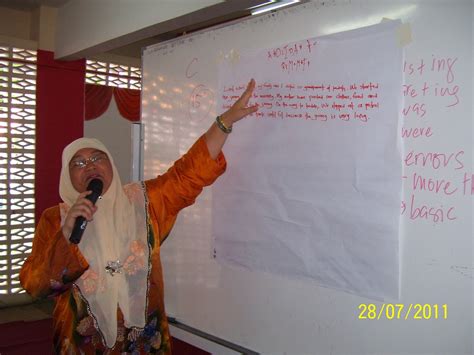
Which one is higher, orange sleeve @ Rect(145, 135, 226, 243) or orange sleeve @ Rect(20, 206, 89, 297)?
orange sleeve @ Rect(145, 135, 226, 243)

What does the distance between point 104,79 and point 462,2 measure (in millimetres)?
4236

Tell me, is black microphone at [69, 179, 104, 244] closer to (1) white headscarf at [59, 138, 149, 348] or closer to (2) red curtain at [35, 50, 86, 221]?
(1) white headscarf at [59, 138, 149, 348]

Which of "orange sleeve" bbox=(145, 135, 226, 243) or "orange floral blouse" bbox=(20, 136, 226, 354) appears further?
"orange sleeve" bbox=(145, 135, 226, 243)

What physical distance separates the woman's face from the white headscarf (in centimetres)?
1

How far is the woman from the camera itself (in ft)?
5.01

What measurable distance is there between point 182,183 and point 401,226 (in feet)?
2.60

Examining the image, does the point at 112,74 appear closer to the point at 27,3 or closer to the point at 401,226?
the point at 27,3

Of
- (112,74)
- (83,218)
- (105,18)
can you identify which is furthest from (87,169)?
(112,74)

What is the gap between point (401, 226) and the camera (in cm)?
131

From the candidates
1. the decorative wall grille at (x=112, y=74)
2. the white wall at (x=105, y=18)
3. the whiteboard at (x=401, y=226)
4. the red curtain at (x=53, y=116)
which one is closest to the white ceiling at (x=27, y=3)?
the white wall at (x=105, y=18)

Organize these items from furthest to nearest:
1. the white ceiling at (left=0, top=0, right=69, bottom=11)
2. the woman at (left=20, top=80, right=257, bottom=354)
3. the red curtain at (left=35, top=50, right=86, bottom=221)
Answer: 1. the red curtain at (left=35, top=50, right=86, bottom=221)
2. the white ceiling at (left=0, top=0, right=69, bottom=11)
3. the woman at (left=20, top=80, right=257, bottom=354)

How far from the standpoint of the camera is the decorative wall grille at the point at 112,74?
466 cm
